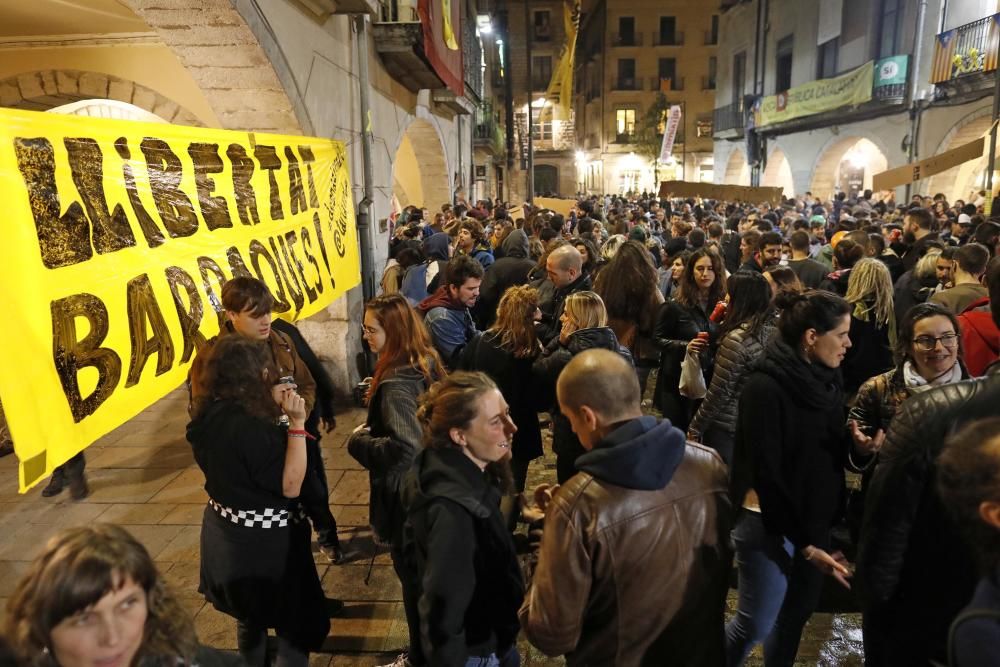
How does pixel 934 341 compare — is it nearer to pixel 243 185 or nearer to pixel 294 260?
pixel 243 185

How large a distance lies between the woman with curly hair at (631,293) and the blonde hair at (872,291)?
138 centimetres

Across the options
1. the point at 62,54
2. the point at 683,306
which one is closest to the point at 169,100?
the point at 62,54

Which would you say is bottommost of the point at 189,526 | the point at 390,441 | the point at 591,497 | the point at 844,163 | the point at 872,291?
the point at 189,526

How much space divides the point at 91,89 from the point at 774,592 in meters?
8.30

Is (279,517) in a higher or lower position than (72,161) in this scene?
lower

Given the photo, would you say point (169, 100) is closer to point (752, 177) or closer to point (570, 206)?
point (570, 206)

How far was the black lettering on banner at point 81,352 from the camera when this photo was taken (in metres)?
2.42

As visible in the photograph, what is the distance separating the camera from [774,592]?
263cm

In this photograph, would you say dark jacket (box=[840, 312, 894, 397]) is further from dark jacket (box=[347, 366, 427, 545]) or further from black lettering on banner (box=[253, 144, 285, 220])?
black lettering on banner (box=[253, 144, 285, 220])

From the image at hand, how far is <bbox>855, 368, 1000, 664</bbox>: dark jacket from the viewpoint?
1874 mm

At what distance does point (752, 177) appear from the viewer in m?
27.4

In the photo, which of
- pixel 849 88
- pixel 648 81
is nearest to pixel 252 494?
pixel 849 88

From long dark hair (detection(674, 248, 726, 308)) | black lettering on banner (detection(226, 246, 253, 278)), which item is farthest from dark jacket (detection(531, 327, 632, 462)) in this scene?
black lettering on banner (detection(226, 246, 253, 278))

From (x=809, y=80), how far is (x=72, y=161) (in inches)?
995
